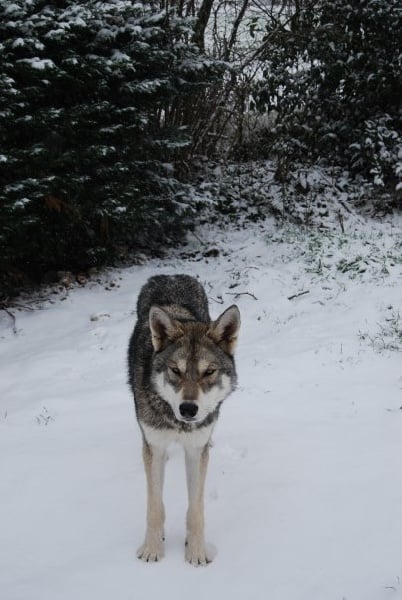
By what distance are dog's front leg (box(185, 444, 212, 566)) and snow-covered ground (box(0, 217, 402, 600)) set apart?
79mm

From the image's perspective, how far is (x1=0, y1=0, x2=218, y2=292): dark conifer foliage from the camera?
820 cm

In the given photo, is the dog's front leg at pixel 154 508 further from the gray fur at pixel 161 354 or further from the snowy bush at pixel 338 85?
the snowy bush at pixel 338 85

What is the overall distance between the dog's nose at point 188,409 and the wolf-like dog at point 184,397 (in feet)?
0.10

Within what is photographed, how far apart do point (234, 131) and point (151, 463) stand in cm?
1182

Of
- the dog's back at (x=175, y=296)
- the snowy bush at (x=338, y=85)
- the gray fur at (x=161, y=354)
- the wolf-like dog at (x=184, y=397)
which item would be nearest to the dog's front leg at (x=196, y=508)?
the wolf-like dog at (x=184, y=397)

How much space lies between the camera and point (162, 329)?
363 centimetres

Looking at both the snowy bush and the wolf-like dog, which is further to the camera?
the snowy bush

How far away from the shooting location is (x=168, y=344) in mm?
3613

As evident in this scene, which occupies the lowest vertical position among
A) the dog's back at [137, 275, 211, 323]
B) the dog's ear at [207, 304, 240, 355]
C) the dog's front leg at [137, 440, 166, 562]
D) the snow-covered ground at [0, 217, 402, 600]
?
the snow-covered ground at [0, 217, 402, 600]

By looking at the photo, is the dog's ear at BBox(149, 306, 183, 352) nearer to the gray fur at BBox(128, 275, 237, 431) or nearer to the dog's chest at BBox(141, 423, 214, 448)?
the gray fur at BBox(128, 275, 237, 431)

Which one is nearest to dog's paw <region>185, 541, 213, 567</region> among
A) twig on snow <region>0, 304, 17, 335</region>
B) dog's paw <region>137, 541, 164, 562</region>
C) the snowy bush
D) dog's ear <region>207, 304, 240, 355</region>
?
dog's paw <region>137, 541, 164, 562</region>

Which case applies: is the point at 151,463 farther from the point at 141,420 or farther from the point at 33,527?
the point at 33,527

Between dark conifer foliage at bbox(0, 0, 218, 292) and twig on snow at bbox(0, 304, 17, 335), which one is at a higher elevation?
dark conifer foliage at bbox(0, 0, 218, 292)

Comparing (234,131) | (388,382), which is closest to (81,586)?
(388,382)
